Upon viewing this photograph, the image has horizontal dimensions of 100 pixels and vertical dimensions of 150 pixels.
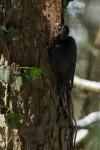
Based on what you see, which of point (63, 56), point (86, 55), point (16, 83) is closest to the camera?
point (16, 83)

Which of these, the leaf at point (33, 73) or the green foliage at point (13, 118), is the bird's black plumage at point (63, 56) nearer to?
the leaf at point (33, 73)

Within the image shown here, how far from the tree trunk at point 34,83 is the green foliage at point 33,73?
1.2 inches

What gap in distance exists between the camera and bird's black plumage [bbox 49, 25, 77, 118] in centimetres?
232

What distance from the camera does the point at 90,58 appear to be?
9266 mm

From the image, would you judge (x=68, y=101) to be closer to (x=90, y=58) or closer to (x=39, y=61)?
(x=39, y=61)

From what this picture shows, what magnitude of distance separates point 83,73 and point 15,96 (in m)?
7.00

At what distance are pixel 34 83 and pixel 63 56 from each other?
16 cm

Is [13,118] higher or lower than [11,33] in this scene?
lower

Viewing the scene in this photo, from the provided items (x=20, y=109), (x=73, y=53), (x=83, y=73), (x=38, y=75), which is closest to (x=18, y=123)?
(x=20, y=109)

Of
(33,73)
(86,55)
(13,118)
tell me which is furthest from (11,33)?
(86,55)

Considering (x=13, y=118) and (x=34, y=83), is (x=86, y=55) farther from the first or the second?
(x=13, y=118)

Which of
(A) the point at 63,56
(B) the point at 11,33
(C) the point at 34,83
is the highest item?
(B) the point at 11,33

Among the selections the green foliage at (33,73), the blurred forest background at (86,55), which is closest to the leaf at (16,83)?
the green foliage at (33,73)

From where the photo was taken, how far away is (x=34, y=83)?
2.34 meters
